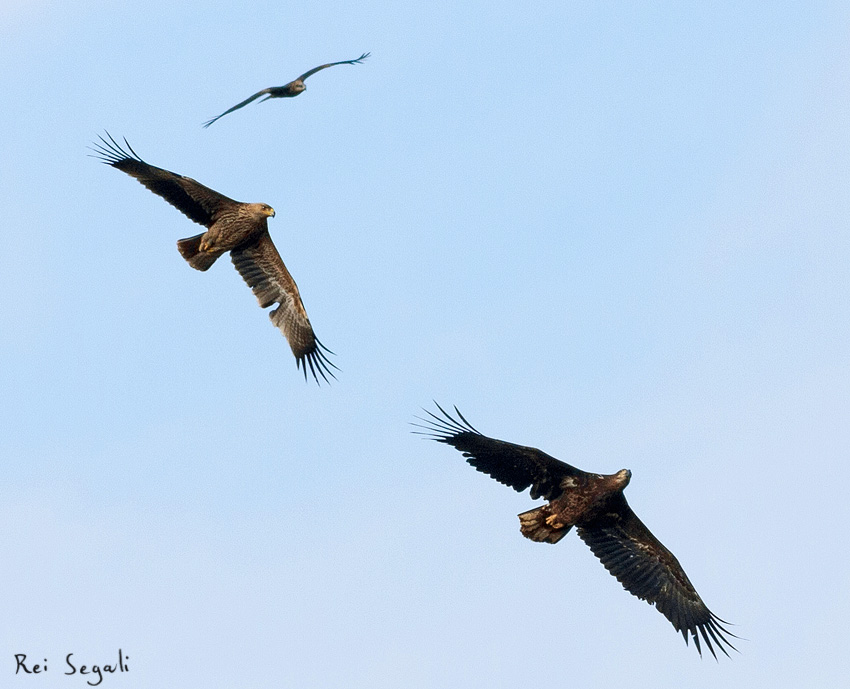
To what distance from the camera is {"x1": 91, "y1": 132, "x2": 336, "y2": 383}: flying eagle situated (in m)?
16.6

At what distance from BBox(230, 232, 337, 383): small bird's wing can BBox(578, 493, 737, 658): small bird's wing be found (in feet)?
15.2

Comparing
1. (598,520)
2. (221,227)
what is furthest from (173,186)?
(598,520)

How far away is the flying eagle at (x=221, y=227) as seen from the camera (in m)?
16.6

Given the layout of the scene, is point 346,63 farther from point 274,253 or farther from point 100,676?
point 100,676

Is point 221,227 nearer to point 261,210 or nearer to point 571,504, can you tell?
point 261,210

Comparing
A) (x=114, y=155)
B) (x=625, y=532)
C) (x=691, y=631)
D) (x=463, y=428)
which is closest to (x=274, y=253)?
(x=114, y=155)

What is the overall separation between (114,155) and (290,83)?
2.31 m

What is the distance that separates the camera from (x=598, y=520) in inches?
583

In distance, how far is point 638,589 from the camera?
48.8 ft

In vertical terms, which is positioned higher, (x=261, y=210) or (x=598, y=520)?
(x=261, y=210)

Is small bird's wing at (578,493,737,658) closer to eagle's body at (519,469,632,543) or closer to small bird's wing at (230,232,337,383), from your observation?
eagle's body at (519,469,632,543)

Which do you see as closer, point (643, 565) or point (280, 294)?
point (643, 565)

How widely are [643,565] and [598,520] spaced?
0.72m

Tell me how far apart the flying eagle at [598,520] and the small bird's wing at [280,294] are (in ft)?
13.1
